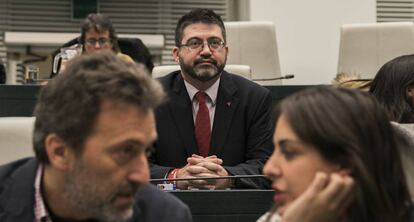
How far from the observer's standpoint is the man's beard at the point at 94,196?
190 cm

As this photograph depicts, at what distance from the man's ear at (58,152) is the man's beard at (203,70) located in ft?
6.45

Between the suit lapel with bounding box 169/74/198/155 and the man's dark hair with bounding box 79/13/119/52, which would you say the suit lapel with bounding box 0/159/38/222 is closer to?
the suit lapel with bounding box 169/74/198/155

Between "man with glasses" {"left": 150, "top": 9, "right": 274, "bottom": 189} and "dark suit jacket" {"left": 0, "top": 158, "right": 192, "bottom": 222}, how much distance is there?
136 centimetres

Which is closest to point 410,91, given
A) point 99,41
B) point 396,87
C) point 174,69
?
point 396,87

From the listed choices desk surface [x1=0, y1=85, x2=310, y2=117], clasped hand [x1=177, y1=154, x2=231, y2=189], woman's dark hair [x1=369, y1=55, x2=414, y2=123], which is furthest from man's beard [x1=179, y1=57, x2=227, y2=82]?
desk surface [x1=0, y1=85, x2=310, y2=117]

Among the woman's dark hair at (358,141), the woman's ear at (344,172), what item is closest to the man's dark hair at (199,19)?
the woman's dark hair at (358,141)

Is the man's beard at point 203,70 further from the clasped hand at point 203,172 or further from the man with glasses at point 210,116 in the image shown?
the clasped hand at point 203,172

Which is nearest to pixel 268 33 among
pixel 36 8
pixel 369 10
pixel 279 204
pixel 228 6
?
pixel 369 10

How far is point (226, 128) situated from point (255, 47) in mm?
1817

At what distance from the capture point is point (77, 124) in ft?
6.24

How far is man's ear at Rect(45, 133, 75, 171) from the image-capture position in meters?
1.94

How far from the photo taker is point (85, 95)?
1903mm

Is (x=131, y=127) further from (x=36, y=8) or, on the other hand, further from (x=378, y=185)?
(x=36, y=8)

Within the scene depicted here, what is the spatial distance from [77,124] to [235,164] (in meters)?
1.91
